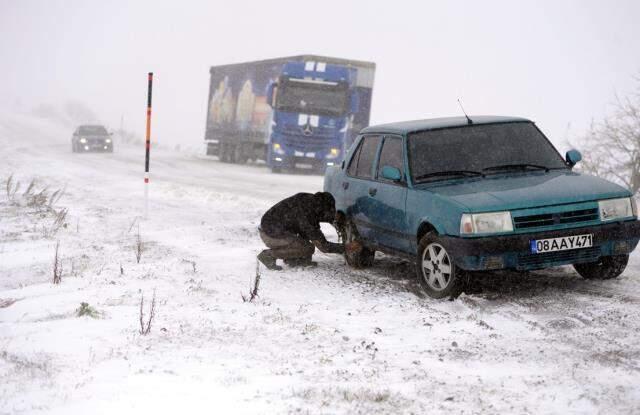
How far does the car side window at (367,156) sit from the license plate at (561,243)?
2247mm

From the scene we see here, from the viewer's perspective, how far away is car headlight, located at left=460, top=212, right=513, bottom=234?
20.7ft

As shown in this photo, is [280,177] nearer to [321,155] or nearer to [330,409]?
[321,155]

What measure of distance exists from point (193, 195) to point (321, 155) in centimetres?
936

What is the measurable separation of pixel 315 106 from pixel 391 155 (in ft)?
56.4

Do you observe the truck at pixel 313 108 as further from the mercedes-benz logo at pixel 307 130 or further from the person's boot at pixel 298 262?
the person's boot at pixel 298 262

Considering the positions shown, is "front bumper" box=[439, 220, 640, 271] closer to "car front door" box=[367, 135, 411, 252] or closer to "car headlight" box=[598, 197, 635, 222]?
"car headlight" box=[598, 197, 635, 222]

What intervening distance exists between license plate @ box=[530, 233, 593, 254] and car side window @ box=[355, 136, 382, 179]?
88.5 inches

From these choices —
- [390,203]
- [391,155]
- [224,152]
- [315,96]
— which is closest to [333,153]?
[315,96]

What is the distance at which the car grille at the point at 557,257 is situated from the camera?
6375 millimetres

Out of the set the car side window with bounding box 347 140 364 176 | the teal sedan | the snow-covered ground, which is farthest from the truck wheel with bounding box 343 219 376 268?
the car side window with bounding box 347 140 364 176

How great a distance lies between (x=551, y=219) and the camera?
6406 mm

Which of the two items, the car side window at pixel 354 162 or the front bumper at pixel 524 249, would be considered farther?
the car side window at pixel 354 162

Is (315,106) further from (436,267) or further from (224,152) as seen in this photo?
(436,267)

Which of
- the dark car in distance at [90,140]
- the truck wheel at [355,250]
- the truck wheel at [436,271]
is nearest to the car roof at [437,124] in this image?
the truck wheel at [355,250]
